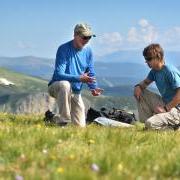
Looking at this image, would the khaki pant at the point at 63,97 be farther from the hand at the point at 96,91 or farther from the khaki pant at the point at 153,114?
the khaki pant at the point at 153,114

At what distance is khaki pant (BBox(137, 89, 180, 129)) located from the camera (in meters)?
12.3

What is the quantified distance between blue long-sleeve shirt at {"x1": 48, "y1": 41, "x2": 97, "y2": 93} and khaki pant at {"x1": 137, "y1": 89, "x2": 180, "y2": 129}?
1.47 metres

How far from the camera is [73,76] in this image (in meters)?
12.8

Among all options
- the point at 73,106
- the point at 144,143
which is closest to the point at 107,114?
the point at 73,106

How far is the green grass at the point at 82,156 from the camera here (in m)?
A: 4.91

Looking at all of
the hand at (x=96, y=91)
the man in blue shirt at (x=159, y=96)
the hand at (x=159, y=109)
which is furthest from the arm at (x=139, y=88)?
→ the hand at (x=96, y=91)

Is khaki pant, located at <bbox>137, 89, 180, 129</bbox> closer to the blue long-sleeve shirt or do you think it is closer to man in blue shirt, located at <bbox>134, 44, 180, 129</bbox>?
man in blue shirt, located at <bbox>134, 44, 180, 129</bbox>

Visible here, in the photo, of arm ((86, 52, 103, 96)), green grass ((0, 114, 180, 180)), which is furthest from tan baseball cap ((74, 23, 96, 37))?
green grass ((0, 114, 180, 180))

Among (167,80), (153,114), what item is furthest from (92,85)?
(167,80)

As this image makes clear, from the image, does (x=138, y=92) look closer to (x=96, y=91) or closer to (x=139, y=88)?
(x=139, y=88)

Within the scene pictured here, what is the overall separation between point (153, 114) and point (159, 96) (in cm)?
50

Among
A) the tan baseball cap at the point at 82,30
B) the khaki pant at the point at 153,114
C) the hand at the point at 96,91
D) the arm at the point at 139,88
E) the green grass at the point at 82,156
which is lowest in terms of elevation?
the green grass at the point at 82,156

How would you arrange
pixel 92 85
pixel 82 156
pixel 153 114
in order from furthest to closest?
pixel 92 85 < pixel 153 114 < pixel 82 156

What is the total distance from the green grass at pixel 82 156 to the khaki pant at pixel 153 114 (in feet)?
13.1
